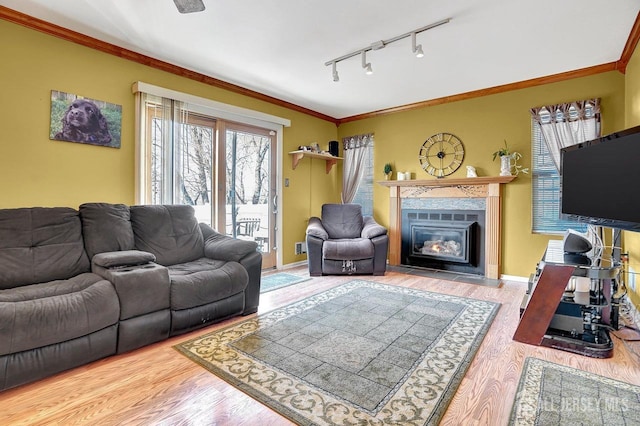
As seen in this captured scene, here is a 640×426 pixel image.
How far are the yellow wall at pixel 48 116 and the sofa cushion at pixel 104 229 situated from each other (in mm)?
397

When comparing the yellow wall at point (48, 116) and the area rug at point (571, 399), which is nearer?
the area rug at point (571, 399)

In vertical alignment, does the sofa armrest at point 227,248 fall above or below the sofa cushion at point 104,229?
below

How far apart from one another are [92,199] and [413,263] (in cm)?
413

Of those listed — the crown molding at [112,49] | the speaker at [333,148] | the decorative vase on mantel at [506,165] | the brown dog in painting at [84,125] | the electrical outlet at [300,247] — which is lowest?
the electrical outlet at [300,247]

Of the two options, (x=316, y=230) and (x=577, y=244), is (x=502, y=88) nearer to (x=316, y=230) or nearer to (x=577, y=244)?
(x=577, y=244)

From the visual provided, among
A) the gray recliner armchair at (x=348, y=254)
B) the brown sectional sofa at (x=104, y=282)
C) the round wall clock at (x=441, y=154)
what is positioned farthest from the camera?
the round wall clock at (x=441, y=154)

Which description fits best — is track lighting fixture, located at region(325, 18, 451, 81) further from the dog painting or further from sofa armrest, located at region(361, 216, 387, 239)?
the dog painting

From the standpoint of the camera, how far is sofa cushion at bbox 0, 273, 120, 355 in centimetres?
166

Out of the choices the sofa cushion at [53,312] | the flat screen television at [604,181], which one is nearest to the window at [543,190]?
the flat screen television at [604,181]

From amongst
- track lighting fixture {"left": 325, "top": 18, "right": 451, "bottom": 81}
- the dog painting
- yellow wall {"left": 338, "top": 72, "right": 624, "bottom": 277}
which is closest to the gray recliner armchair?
yellow wall {"left": 338, "top": 72, "right": 624, "bottom": 277}

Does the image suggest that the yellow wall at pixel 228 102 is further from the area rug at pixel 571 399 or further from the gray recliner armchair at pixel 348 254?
the area rug at pixel 571 399

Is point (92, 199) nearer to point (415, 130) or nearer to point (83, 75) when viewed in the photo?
point (83, 75)

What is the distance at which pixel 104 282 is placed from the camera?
2.11 m

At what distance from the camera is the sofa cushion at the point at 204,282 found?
2.36m
